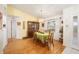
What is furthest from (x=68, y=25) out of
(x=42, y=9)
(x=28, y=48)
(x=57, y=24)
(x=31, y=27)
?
(x=28, y=48)

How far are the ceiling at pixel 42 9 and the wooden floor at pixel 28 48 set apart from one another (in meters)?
0.70

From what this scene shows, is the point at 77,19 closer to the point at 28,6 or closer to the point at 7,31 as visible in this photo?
the point at 28,6

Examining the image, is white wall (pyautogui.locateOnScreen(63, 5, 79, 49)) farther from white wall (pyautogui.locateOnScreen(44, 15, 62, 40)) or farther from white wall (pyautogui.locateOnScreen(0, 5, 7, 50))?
white wall (pyautogui.locateOnScreen(0, 5, 7, 50))

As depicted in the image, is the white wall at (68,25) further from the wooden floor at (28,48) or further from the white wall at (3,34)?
the white wall at (3,34)

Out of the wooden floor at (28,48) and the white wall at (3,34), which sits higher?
the white wall at (3,34)

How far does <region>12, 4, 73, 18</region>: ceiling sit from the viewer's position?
7.00ft

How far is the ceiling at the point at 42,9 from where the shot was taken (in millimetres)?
2133

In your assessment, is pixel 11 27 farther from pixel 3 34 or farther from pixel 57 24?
pixel 57 24

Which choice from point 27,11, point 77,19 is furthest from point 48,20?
point 77,19

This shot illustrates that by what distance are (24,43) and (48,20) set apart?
0.85 m

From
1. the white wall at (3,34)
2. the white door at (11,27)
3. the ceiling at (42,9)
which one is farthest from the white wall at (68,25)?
the white wall at (3,34)

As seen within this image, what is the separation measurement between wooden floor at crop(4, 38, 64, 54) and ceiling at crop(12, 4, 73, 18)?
703 millimetres

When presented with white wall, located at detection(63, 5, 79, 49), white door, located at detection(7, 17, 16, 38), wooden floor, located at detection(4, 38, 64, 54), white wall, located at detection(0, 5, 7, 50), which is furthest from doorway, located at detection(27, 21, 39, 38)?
white wall, located at detection(63, 5, 79, 49)

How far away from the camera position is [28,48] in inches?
85.4
